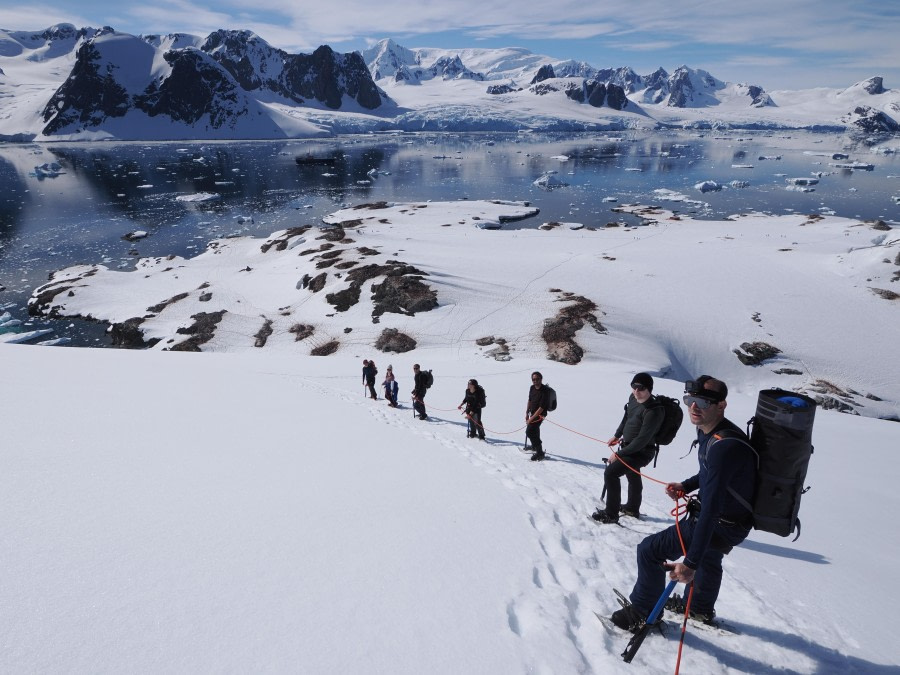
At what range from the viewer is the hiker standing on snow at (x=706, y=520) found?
390 cm

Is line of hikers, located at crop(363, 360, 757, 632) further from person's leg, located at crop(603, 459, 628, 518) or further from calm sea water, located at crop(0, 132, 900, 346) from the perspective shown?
calm sea water, located at crop(0, 132, 900, 346)

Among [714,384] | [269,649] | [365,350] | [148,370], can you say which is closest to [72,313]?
[365,350]

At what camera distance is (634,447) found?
21.6 ft

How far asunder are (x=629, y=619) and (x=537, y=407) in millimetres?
5523

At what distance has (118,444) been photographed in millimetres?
7277

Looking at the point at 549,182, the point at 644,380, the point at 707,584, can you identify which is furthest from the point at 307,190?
the point at 707,584

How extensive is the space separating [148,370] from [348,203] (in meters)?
68.2

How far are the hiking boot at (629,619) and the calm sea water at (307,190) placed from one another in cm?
3846

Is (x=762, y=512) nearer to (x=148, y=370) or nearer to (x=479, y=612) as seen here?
(x=479, y=612)

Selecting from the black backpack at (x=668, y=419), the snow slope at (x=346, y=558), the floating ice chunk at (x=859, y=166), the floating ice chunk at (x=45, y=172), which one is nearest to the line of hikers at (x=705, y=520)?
the black backpack at (x=668, y=419)

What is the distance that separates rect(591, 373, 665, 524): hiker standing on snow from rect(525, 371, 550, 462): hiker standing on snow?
8.73ft

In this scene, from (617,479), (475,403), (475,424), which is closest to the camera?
(617,479)

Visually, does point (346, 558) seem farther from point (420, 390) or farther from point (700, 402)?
point (420, 390)

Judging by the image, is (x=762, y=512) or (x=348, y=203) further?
(x=348, y=203)
